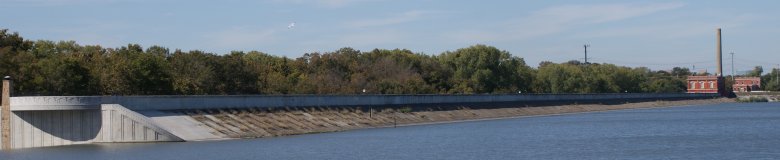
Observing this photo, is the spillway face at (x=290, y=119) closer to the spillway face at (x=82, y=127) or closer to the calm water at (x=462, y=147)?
the calm water at (x=462, y=147)

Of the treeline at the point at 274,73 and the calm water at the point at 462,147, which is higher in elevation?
the treeline at the point at 274,73

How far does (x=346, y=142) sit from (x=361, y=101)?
3323 cm

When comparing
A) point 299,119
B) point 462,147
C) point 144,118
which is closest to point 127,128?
point 144,118

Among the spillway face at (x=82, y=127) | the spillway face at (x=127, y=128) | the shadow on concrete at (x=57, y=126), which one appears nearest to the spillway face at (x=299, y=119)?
the spillway face at (x=127, y=128)

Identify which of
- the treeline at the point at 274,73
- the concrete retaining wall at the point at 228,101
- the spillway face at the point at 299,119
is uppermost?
the treeline at the point at 274,73

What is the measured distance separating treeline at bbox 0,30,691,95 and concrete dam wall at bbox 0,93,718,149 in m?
10.5

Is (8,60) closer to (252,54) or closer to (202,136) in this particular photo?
(202,136)

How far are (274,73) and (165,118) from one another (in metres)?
51.7

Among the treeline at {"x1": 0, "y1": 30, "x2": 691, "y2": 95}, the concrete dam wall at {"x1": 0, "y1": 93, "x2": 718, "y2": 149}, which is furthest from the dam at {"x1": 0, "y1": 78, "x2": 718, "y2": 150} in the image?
the treeline at {"x1": 0, "y1": 30, "x2": 691, "y2": 95}

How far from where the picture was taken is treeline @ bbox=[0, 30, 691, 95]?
252 feet

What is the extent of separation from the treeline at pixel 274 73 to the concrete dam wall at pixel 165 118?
10.5 metres

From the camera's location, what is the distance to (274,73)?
116 m

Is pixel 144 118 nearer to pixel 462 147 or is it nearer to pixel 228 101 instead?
pixel 228 101

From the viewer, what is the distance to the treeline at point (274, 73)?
76.7 meters
